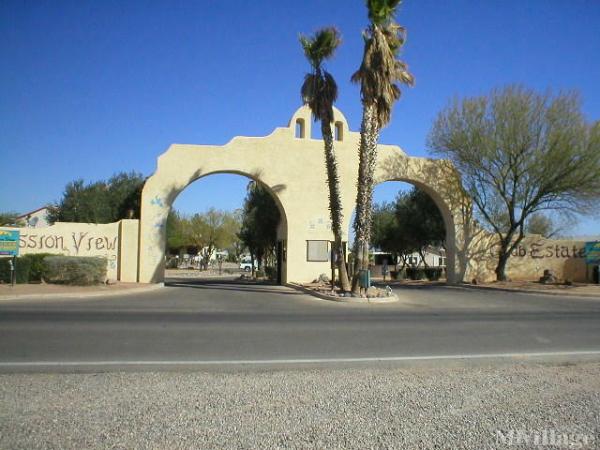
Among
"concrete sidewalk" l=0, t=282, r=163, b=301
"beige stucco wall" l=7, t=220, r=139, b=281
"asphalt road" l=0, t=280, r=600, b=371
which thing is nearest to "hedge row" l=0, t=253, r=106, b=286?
"concrete sidewalk" l=0, t=282, r=163, b=301

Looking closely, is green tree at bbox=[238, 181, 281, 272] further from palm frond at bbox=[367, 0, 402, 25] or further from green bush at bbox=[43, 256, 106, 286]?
palm frond at bbox=[367, 0, 402, 25]

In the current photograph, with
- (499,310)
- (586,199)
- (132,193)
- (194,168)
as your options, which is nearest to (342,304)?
(499,310)

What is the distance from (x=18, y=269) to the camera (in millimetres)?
21641

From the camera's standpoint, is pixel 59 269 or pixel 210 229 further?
pixel 210 229

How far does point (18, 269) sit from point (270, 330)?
14571 millimetres

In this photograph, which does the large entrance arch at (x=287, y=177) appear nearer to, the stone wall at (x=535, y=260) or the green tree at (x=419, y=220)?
the stone wall at (x=535, y=260)

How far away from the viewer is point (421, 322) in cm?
1337

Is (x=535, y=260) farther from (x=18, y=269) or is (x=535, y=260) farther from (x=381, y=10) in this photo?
(x=18, y=269)

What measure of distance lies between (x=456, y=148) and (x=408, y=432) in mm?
25030

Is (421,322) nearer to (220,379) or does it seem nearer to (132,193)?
(220,379)

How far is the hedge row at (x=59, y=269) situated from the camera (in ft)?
69.4

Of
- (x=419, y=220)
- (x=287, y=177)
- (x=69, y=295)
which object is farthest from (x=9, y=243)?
(x=419, y=220)

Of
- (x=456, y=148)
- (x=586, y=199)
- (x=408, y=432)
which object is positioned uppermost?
(x=456, y=148)

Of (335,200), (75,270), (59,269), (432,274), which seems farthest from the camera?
(432,274)
